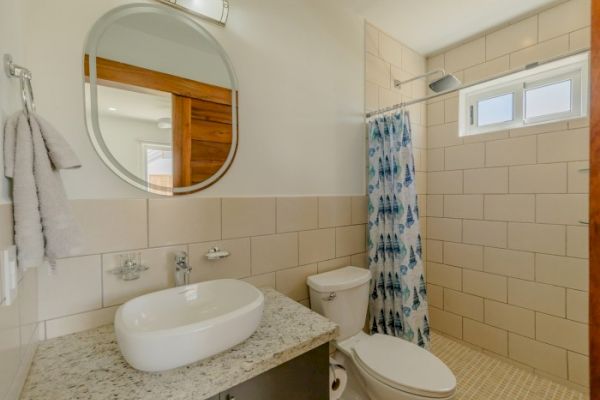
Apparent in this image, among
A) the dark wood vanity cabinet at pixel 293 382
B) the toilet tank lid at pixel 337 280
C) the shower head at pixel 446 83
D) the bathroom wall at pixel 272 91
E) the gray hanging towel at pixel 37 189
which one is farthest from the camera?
the shower head at pixel 446 83

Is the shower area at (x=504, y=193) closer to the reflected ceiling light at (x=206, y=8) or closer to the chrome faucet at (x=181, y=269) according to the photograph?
the reflected ceiling light at (x=206, y=8)

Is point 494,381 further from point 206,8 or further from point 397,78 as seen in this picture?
point 206,8

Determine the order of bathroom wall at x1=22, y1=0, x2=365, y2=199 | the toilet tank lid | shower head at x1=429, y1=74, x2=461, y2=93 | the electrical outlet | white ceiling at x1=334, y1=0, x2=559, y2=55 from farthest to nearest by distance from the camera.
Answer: white ceiling at x1=334, y1=0, x2=559, y2=55 < shower head at x1=429, y1=74, x2=461, y2=93 < the toilet tank lid < bathroom wall at x1=22, y1=0, x2=365, y2=199 < the electrical outlet

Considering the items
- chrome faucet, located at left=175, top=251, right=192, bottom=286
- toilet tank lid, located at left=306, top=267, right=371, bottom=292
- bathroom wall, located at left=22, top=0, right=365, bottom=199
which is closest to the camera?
bathroom wall, located at left=22, top=0, right=365, bottom=199

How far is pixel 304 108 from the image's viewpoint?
1.63 m

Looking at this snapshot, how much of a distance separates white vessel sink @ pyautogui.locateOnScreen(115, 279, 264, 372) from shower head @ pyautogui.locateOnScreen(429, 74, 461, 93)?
158cm

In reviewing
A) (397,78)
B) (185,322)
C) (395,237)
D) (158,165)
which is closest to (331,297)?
(395,237)

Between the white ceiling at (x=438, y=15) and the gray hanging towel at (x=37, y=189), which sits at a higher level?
the white ceiling at (x=438, y=15)

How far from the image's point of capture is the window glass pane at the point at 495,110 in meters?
2.04

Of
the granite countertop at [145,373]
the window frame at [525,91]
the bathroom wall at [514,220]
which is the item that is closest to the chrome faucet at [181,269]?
the granite countertop at [145,373]

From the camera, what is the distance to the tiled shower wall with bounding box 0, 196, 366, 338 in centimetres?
99

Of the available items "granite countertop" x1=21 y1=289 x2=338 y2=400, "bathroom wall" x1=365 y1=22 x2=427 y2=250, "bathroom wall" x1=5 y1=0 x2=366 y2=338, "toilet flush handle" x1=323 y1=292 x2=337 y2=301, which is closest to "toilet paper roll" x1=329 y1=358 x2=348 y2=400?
"toilet flush handle" x1=323 y1=292 x2=337 y2=301

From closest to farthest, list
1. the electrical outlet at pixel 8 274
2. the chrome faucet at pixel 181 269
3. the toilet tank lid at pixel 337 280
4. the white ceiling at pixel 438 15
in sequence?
the electrical outlet at pixel 8 274 → the chrome faucet at pixel 181 269 → the toilet tank lid at pixel 337 280 → the white ceiling at pixel 438 15

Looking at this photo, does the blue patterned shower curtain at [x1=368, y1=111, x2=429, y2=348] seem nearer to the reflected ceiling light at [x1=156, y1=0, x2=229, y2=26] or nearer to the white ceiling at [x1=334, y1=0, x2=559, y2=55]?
the white ceiling at [x1=334, y1=0, x2=559, y2=55]
